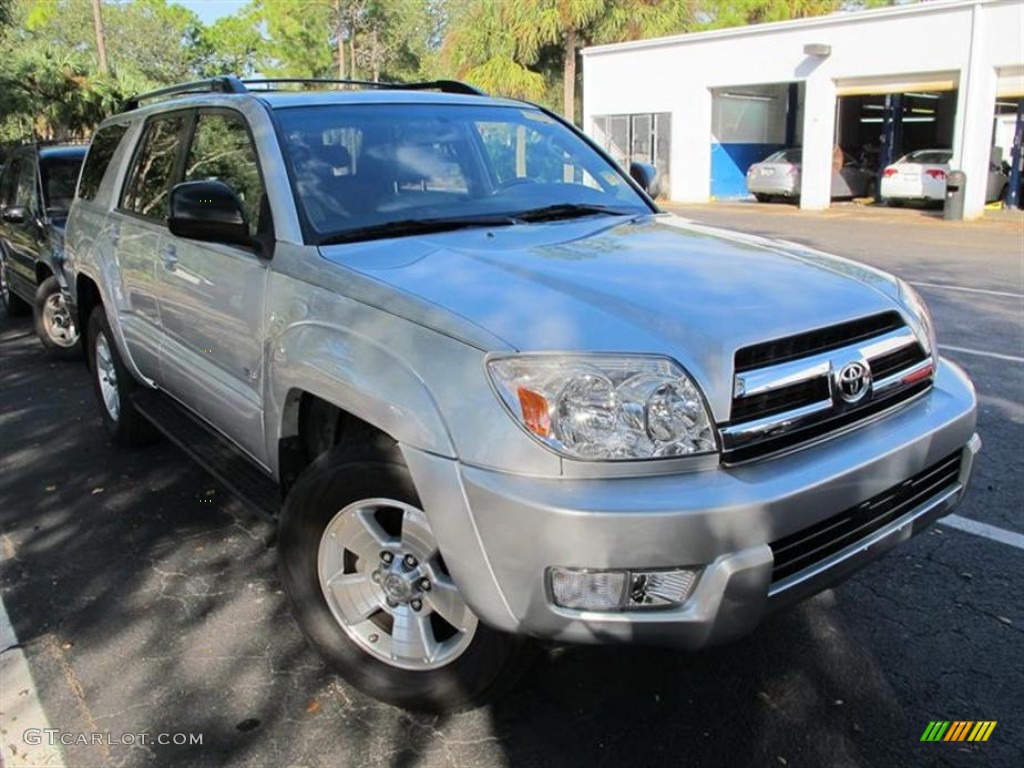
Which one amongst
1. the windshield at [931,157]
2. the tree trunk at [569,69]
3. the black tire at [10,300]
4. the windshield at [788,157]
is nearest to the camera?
the black tire at [10,300]

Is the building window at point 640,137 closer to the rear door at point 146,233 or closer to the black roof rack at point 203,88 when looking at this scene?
the black roof rack at point 203,88

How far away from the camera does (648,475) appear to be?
227cm

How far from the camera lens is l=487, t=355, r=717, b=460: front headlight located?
2260 millimetres

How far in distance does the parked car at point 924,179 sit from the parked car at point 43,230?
20391 millimetres

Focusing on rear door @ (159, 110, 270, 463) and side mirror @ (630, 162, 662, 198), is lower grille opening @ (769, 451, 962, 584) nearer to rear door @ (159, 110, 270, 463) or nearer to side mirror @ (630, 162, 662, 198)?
rear door @ (159, 110, 270, 463)

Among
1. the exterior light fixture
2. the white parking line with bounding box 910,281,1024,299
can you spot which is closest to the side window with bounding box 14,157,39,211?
the white parking line with bounding box 910,281,1024,299

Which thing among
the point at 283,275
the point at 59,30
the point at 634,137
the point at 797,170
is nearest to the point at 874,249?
the point at 797,170

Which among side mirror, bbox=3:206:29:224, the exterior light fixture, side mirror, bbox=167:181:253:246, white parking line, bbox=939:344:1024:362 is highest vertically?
the exterior light fixture

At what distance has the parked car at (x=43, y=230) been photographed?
292 inches

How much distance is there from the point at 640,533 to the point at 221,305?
6.88ft

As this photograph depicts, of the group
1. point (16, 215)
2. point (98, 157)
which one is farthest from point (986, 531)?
point (16, 215)

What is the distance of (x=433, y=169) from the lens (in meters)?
3.61

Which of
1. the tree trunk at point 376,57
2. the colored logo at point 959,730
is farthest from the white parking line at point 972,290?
the tree trunk at point 376,57

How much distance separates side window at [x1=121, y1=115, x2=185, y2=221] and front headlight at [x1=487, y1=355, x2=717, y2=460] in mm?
2710
